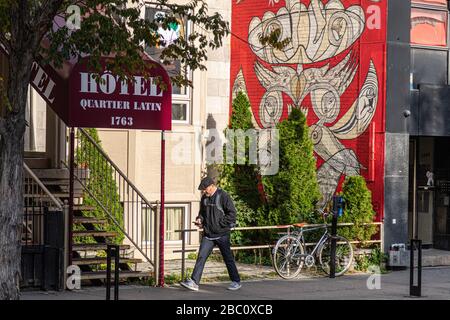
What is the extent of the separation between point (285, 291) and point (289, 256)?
1.70m

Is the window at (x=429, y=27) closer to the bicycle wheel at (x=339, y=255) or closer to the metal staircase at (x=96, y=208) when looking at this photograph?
the bicycle wheel at (x=339, y=255)

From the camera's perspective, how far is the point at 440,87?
779 inches

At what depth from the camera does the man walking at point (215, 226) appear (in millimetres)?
14742

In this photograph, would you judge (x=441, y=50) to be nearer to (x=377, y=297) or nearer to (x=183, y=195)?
(x=183, y=195)

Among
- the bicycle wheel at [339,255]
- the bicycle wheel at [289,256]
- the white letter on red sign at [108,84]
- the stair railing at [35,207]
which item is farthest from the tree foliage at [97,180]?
the bicycle wheel at [339,255]

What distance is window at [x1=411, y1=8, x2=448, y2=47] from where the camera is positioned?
19.9 m

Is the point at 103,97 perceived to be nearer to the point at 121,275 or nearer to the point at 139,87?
the point at 139,87

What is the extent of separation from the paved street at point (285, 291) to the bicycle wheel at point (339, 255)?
0.96 ft

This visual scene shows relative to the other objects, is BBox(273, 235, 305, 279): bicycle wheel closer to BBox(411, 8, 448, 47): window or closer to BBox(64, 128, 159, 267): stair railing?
BBox(64, 128, 159, 267): stair railing

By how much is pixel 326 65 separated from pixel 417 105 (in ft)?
6.63

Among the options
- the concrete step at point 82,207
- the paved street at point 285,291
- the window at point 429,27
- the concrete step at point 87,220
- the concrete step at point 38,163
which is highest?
the window at point 429,27

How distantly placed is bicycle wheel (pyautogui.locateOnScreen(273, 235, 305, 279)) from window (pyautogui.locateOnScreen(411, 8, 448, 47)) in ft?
18.7

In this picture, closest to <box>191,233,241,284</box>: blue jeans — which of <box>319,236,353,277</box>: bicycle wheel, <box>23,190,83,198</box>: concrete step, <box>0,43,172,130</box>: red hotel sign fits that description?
<box>0,43,172,130</box>: red hotel sign

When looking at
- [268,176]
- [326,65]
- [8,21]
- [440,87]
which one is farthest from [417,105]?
[8,21]
